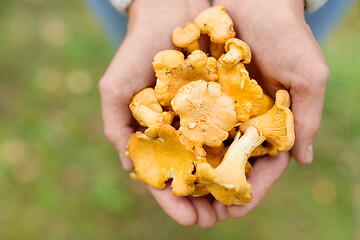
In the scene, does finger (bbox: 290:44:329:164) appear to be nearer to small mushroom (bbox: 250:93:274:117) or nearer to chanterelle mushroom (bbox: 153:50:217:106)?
small mushroom (bbox: 250:93:274:117)

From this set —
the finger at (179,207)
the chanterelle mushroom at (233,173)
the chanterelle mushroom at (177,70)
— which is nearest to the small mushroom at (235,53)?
the chanterelle mushroom at (177,70)

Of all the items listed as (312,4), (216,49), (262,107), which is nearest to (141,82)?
(216,49)

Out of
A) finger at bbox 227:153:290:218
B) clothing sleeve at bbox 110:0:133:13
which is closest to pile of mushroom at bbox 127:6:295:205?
finger at bbox 227:153:290:218

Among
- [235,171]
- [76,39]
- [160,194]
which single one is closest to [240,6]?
[235,171]

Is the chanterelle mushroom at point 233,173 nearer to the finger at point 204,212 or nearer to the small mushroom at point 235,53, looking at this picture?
the finger at point 204,212

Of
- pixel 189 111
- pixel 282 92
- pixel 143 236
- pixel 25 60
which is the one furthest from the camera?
pixel 25 60

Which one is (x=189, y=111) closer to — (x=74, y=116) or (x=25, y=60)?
(x=74, y=116)

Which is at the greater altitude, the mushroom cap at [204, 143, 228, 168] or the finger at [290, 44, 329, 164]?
the finger at [290, 44, 329, 164]
